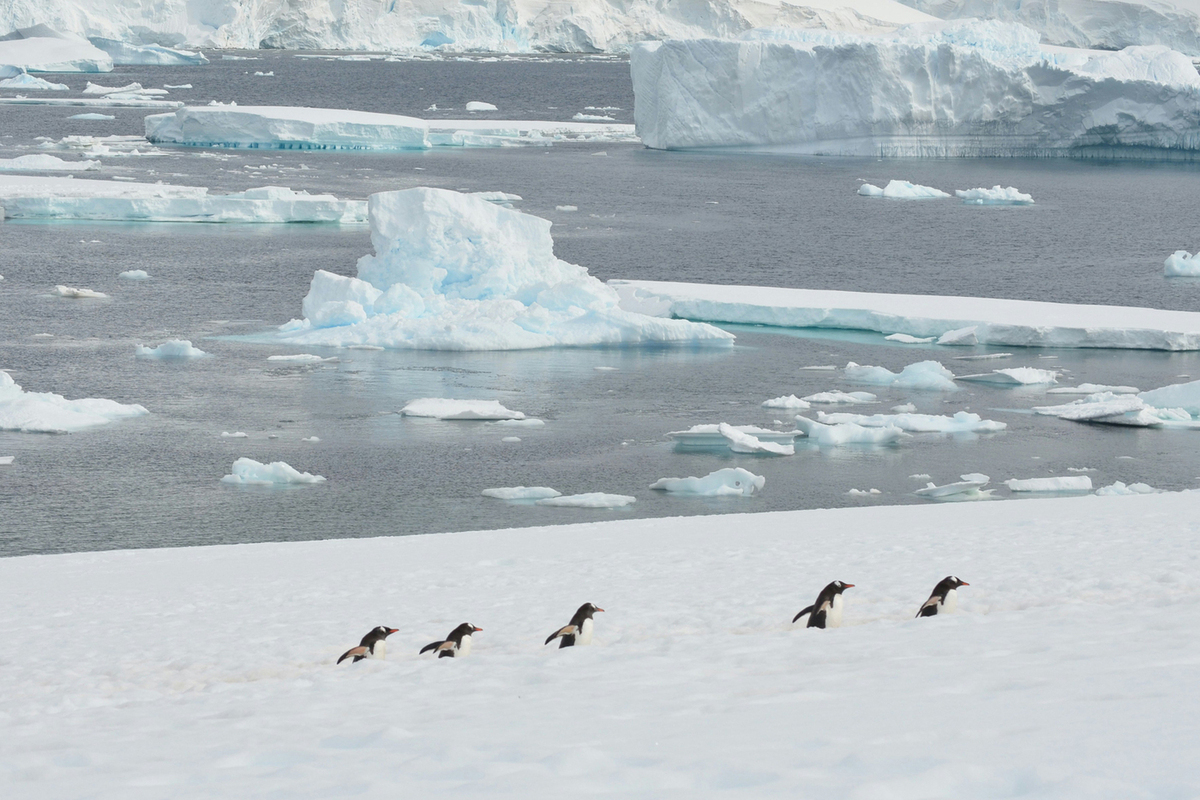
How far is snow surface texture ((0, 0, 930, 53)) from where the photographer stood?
78500 millimetres

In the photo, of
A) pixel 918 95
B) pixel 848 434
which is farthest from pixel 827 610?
pixel 918 95

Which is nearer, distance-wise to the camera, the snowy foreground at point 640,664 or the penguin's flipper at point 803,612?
the snowy foreground at point 640,664

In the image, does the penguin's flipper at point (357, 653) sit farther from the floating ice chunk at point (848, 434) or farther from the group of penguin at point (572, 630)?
the floating ice chunk at point (848, 434)

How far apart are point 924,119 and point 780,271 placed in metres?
17.7

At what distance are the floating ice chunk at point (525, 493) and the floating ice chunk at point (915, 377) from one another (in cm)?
552

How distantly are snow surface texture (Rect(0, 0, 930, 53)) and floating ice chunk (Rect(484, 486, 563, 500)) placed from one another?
226 feet

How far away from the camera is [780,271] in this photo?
24.4 meters

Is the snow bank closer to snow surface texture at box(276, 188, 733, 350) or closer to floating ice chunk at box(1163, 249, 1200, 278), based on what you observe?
snow surface texture at box(276, 188, 733, 350)

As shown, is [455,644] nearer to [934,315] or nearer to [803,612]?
[803,612]

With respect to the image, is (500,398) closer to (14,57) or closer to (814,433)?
(814,433)

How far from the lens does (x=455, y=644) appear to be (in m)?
6.31

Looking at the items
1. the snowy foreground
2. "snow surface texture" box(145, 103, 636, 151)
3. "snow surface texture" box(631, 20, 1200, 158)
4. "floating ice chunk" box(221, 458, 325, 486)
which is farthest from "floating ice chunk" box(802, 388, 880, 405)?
"snow surface texture" box(145, 103, 636, 151)

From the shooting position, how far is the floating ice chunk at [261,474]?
11867 millimetres

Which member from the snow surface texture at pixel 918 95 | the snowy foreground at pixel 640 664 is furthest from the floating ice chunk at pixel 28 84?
the snowy foreground at pixel 640 664
